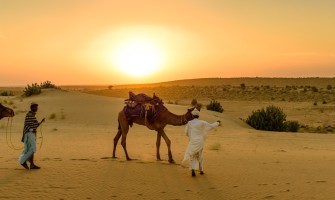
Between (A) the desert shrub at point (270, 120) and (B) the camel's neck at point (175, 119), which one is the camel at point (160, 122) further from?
(A) the desert shrub at point (270, 120)

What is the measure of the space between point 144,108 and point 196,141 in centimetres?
330

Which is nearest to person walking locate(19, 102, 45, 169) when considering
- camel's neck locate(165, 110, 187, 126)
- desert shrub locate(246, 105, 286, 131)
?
camel's neck locate(165, 110, 187, 126)

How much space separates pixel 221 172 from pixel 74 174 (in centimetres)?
418

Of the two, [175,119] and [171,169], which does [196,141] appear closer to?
[171,169]

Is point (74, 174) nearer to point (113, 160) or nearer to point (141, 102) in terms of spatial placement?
point (113, 160)

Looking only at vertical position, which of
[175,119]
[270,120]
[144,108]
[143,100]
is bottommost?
[270,120]

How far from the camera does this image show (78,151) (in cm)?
1716

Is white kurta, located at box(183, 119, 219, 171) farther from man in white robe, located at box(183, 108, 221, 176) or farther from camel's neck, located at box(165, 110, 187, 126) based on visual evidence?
camel's neck, located at box(165, 110, 187, 126)

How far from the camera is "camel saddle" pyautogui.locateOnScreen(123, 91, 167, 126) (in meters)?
14.2

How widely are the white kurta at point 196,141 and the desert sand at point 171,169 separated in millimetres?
482

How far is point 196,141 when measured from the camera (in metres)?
11.5

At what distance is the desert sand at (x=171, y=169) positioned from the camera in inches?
397

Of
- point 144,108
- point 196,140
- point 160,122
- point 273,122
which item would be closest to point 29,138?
point 144,108

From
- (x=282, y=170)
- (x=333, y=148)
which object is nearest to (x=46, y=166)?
(x=282, y=170)
